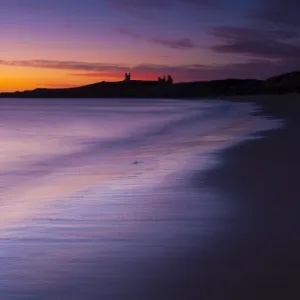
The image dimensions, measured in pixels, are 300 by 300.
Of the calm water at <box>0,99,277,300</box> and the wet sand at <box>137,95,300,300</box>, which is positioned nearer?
the wet sand at <box>137,95,300,300</box>

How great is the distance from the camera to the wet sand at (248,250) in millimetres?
4977

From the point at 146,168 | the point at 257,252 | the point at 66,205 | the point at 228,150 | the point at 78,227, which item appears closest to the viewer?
the point at 257,252

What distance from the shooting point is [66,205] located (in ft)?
29.7

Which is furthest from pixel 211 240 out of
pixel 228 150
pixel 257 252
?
pixel 228 150

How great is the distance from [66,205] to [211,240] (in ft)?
10.1

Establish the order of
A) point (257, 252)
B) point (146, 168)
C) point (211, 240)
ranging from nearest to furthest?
1. point (257, 252)
2. point (211, 240)
3. point (146, 168)

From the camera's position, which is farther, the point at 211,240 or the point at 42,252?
the point at 211,240

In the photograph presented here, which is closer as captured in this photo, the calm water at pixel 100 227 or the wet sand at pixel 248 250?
the wet sand at pixel 248 250

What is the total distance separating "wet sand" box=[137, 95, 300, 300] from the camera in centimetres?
498

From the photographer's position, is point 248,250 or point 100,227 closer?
point 248,250

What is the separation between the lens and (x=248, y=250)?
6.15m

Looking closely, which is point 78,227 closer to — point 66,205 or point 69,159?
point 66,205

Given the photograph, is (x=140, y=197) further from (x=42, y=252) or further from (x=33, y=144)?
(x=33, y=144)

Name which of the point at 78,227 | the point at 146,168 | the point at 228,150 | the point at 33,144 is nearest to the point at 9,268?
the point at 78,227
